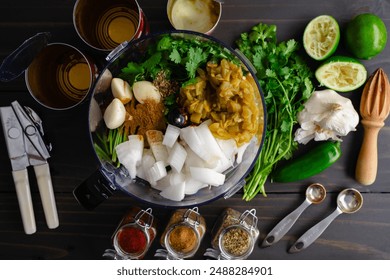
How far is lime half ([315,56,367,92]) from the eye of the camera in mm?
1309

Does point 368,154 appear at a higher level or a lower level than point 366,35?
lower

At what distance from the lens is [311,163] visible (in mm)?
1344

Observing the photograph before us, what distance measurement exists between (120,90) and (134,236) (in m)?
0.44

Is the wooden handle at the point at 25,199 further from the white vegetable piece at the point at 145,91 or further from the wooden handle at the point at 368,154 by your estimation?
the wooden handle at the point at 368,154

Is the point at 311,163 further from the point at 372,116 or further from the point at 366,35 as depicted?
the point at 366,35

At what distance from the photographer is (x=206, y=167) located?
3.88 ft

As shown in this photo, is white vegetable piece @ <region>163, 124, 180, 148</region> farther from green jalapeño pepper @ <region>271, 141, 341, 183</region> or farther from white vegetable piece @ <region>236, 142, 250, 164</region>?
green jalapeño pepper @ <region>271, 141, 341, 183</region>

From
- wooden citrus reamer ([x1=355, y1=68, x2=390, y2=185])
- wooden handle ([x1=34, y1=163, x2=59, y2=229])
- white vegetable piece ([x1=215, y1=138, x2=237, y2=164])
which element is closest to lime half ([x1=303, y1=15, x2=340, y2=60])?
wooden citrus reamer ([x1=355, y1=68, x2=390, y2=185])

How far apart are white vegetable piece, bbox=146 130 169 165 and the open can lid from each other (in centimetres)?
41

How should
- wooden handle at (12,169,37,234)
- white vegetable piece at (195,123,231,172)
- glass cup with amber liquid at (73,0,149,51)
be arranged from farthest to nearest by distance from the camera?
wooden handle at (12,169,37,234) → glass cup with amber liquid at (73,0,149,51) → white vegetable piece at (195,123,231,172)

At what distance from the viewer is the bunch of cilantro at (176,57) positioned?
1180 mm

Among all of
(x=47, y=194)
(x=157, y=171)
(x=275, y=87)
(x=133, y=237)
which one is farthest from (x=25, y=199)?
(x=275, y=87)

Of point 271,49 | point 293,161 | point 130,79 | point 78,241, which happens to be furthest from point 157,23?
point 78,241

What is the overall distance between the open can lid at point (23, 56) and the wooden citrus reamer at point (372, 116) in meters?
1.00
